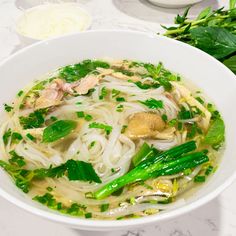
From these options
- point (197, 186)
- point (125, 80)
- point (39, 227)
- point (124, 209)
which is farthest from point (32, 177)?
point (125, 80)

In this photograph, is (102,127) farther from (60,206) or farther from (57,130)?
(60,206)

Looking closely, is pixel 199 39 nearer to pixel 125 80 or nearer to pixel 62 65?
pixel 125 80

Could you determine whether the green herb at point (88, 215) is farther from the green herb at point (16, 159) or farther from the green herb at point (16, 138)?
the green herb at point (16, 138)

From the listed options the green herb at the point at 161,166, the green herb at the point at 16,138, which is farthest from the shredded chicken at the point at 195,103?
the green herb at the point at 16,138

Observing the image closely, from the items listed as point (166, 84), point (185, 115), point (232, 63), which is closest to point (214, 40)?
point (232, 63)

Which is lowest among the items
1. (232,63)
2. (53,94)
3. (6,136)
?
(6,136)

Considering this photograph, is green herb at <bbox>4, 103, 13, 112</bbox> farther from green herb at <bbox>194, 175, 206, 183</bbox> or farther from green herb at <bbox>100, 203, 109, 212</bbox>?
green herb at <bbox>194, 175, 206, 183</bbox>
